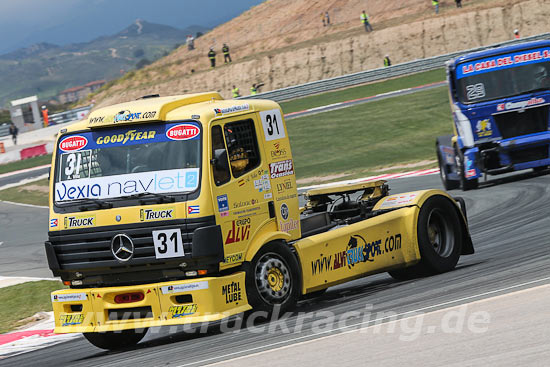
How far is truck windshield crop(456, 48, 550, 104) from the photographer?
15922 millimetres

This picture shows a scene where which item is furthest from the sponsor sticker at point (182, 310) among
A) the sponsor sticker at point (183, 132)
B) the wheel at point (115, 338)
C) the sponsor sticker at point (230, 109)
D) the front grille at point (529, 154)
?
the front grille at point (529, 154)

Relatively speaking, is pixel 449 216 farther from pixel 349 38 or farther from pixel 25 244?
pixel 349 38

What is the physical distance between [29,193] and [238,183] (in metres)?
22.8

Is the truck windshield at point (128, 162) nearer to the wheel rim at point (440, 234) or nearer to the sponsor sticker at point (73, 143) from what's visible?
the sponsor sticker at point (73, 143)

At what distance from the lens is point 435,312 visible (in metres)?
7.14

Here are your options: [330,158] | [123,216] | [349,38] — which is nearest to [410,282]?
[123,216]

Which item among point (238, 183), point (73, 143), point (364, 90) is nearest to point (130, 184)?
point (73, 143)

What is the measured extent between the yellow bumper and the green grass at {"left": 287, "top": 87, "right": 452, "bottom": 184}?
1558 cm

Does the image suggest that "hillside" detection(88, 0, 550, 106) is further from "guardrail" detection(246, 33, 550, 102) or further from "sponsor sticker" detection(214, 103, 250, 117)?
"sponsor sticker" detection(214, 103, 250, 117)

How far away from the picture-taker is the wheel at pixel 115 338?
8.48 m

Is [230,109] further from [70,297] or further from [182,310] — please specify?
[70,297]

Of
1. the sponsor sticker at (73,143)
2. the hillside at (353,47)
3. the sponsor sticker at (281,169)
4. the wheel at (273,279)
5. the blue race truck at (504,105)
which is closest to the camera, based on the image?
the wheel at (273,279)

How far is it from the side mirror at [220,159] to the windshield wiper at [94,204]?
104 centimetres

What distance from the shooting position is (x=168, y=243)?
787cm
